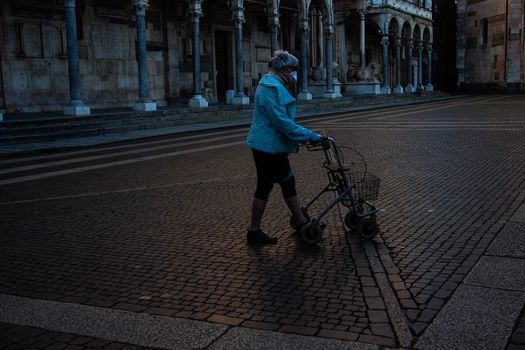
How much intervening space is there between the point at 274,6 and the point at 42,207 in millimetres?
22571

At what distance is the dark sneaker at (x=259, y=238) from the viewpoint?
5.48 metres

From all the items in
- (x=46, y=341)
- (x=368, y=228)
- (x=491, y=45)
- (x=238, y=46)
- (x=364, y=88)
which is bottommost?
(x=46, y=341)

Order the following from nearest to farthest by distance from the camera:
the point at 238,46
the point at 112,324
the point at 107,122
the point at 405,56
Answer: the point at 112,324
the point at 107,122
the point at 238,46
the point at 405,56

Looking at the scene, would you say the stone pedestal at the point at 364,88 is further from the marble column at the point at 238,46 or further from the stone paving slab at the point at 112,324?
the stone paving slab at the point at 112,324

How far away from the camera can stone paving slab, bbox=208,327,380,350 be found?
325 cm

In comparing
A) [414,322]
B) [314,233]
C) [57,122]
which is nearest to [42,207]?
[314,233]

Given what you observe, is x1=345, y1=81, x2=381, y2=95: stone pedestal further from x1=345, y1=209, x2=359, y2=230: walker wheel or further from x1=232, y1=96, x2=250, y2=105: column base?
x1=345, y1=209, x2=359, y2=230: walker wheel

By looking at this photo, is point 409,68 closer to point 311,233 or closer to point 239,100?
point 239,100

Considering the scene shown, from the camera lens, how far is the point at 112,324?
368 cm

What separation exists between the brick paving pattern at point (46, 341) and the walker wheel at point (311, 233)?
91.1 inches

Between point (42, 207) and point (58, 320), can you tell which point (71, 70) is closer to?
point (42, 207)

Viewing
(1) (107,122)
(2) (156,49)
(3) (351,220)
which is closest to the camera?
(3) (351,220)

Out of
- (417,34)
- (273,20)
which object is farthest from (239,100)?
(417,34)

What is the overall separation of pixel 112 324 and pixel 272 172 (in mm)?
2239
